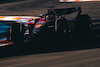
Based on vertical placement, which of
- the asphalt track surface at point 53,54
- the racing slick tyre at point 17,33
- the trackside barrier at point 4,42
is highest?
the racing slick tyre at point 17,33

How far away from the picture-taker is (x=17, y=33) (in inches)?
277

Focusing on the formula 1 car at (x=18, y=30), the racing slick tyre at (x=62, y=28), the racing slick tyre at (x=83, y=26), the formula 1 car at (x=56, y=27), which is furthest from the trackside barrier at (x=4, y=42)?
the racing slick tyre at (x=83, y=26)

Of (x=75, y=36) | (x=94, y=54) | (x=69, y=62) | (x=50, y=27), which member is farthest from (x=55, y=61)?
(x=75, y=36)

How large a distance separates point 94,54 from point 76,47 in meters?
0.86

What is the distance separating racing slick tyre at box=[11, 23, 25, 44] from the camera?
22.5ft

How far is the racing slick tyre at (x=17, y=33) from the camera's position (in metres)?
6.87

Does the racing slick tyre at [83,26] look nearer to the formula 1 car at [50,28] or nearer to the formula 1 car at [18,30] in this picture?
the formula 1 car at [50,28]

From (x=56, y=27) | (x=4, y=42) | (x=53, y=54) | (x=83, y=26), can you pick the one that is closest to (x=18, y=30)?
(x=4, y=42)

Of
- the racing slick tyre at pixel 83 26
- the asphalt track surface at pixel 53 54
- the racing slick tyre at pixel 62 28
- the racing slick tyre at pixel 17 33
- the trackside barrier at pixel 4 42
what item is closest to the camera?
the asphalt track surface at pixel 53 54

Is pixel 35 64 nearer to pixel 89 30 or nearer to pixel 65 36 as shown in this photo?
pixel 65 36

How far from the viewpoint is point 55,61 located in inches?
229

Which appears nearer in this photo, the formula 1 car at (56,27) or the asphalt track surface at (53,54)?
the asphalt track surface at (53,54)

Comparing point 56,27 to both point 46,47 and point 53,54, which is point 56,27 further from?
point 53,54

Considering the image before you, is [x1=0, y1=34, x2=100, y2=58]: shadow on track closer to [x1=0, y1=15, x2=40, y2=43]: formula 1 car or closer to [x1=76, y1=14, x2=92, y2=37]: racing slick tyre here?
[x1=0, y1=15, x2=40, y2=43]: formula 1 car
